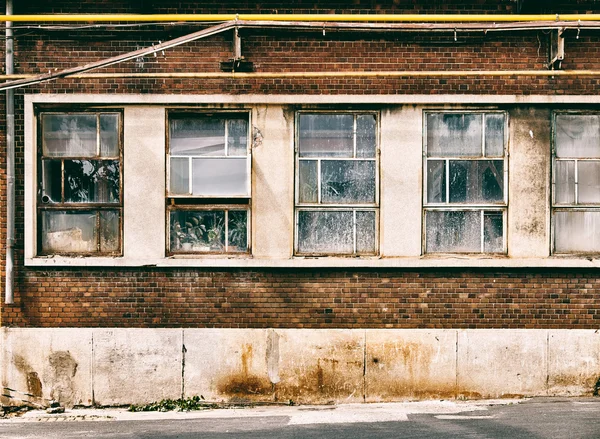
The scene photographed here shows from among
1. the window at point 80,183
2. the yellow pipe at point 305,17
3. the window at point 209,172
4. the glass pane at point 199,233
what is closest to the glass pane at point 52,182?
the window at point 80,183

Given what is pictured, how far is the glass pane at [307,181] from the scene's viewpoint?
9.84m

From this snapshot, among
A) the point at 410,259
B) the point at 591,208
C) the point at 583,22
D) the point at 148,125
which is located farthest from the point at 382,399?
the point at 583,22

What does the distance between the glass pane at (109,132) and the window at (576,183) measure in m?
5.90

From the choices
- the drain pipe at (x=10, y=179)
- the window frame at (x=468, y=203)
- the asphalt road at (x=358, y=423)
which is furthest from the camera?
the window frame at (x=468, y=203)

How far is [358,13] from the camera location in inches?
382

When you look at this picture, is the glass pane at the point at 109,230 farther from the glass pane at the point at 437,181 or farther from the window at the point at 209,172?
the glass pane at the point at 437,181

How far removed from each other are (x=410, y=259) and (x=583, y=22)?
373 centimetres

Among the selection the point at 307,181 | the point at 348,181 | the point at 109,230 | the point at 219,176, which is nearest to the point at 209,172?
the point at 219,176

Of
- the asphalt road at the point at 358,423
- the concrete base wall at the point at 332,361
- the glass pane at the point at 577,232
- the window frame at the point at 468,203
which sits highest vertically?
the window frame at the point at 468,203

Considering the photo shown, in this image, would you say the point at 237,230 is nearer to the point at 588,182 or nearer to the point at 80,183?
the point at 80,183

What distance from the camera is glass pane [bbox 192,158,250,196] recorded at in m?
9.85

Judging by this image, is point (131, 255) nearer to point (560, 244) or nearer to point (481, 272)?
point (481, 272)

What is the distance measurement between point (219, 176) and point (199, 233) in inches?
32.4

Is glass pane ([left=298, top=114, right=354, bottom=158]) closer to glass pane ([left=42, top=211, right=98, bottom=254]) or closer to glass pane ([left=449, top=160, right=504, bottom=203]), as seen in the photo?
glass pane ([left=449, top=160, right=504, bottom=203])
